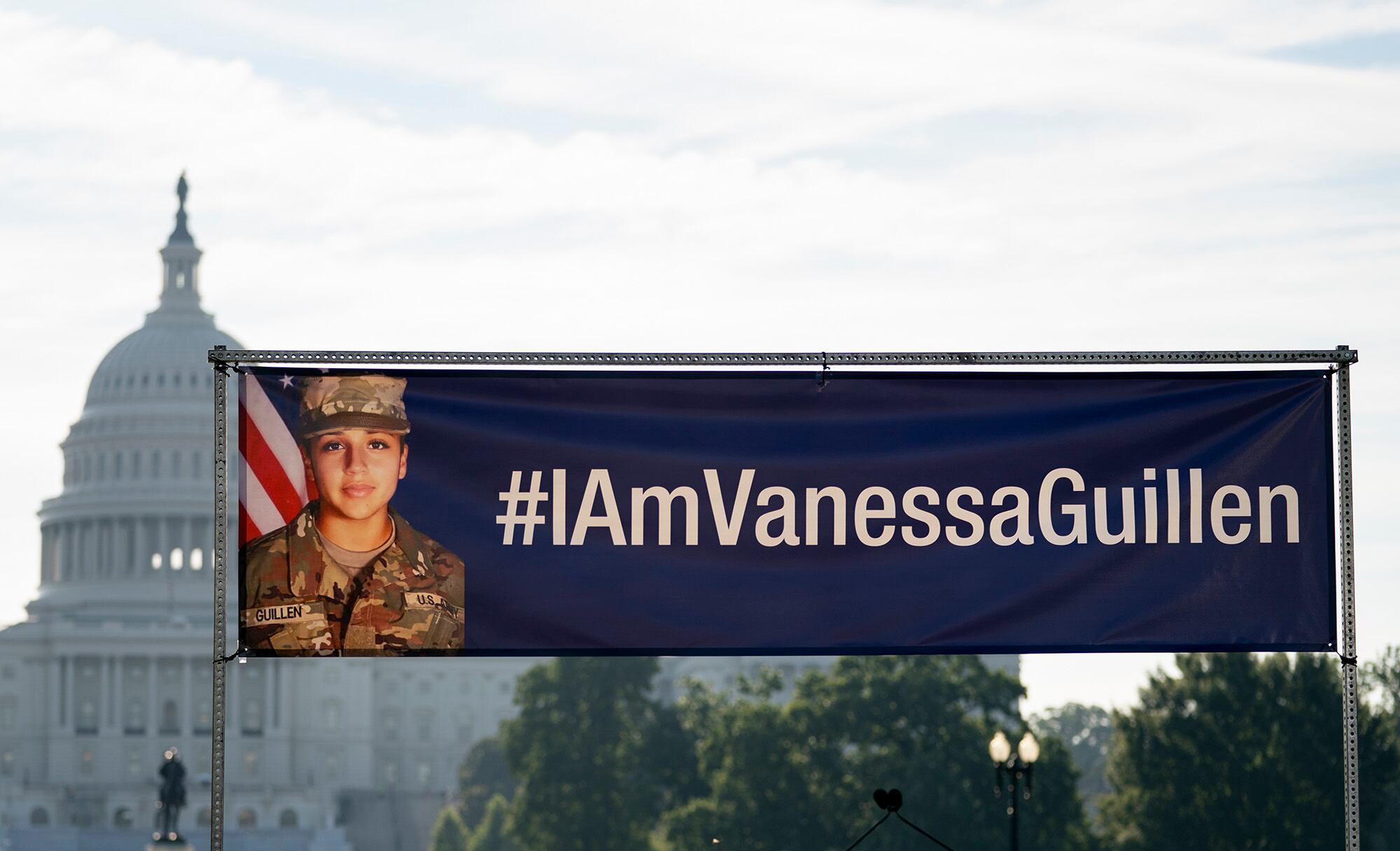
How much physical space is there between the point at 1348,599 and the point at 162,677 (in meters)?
169

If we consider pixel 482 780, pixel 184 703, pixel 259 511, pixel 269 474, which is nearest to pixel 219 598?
pixel 259 511

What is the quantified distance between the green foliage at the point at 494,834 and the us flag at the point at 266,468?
123 meters

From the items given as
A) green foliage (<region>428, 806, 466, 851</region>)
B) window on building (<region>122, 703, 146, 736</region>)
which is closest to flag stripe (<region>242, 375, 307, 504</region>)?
green foliage (<region>428, 806, 466, 851</region>)

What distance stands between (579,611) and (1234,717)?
219 ft

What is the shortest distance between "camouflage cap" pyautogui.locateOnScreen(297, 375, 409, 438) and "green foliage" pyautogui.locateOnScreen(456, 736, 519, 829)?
5660 inches

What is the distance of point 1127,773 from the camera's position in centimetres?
7712

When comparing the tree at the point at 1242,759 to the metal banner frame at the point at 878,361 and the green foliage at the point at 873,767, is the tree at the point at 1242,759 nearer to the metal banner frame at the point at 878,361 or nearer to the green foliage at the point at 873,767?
the green foliage at the point at 873,767

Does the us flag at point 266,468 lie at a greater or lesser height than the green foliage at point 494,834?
greater

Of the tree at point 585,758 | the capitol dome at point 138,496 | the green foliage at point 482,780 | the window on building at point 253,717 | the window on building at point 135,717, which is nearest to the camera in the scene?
the tree at point 585,758

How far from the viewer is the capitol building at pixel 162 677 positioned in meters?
164

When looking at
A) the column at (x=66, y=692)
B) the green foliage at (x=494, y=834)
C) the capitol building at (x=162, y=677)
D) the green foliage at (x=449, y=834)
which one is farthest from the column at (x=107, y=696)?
the green foliage at (x=494, y=834)

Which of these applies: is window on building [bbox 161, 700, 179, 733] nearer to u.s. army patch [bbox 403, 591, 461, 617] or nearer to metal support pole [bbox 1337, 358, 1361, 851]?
u.s. army patch [bbox 403, 591, 461, 617]

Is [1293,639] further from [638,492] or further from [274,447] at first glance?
[274,447]

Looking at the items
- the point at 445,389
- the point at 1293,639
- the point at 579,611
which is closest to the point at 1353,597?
the point at 1293,639
